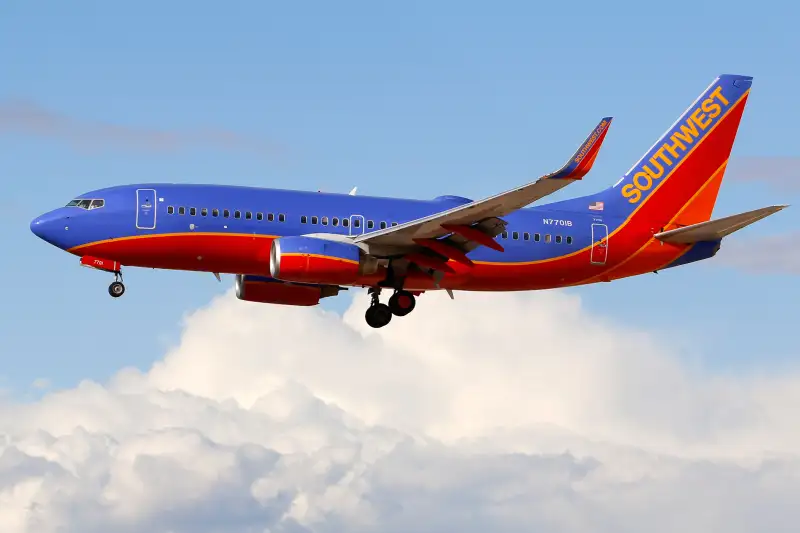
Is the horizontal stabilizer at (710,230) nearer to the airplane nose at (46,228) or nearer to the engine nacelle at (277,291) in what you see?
the engine nacelle at (277,291)

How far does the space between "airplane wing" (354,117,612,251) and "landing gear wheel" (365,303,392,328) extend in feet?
14.7

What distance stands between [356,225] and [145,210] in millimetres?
8590

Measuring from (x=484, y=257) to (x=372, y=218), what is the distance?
517 centimetres

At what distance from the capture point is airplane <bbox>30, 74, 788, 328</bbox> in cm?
6350

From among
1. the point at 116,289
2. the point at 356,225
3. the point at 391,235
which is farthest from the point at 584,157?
the point at 116,289

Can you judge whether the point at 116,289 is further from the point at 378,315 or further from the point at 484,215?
the point at 484,215

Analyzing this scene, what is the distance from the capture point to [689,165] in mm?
73500

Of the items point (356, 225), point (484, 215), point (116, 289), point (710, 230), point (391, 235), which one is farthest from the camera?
point (710, 230)

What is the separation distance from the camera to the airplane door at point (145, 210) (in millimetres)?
63844

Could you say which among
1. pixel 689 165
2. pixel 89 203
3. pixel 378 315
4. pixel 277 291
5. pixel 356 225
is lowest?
pixel 378 315

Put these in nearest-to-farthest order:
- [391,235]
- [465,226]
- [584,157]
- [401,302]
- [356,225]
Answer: [584,157] < [465,226] < [391,235] < [356,225] < [401,302]

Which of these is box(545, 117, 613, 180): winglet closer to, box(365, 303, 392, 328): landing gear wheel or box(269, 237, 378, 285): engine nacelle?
box(269, 237, 378, 285): engine nacelle

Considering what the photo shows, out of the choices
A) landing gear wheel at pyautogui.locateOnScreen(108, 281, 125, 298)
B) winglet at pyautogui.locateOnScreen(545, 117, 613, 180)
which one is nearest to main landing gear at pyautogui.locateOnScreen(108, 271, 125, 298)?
landing gear wheel at pyautogui.locateOnScreen(108, 281, 125, 298)

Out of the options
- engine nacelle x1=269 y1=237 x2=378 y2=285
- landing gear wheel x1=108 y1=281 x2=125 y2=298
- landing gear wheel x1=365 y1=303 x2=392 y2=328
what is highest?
engine nacelle x1=269 y1=237 x2=378 y2=285
